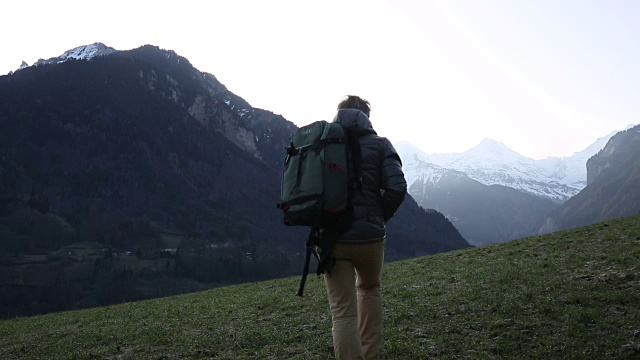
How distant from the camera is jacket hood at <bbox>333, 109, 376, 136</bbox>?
764 cm

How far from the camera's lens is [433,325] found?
12164 millimetres

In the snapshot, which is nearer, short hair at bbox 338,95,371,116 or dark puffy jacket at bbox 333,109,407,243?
dark puffy jacket at bbox 333,109,407,243

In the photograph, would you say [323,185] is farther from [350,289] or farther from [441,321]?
[441,321]

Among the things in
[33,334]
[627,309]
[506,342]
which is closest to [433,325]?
[506,342]

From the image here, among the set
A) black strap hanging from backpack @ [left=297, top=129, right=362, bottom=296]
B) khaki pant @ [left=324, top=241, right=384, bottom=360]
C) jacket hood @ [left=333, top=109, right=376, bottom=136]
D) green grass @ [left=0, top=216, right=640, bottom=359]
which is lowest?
green grass @ [left=0, top=216, right=640, bottom=359]

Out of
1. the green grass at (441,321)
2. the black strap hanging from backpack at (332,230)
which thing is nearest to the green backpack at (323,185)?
the black strap hanging from backpack at (332,230)

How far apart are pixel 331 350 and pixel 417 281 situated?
9.02 metres

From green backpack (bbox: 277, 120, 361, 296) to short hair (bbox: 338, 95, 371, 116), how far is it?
65 centimetres

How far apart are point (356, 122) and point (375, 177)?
33.8 inches

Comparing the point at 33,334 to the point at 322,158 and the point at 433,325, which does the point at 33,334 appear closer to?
the point at 433,325

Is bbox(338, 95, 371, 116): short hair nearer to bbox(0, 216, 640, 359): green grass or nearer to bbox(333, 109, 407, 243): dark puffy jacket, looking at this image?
bbox(333, 109, 407, 243): dark puffy jacket

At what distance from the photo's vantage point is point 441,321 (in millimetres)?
12430

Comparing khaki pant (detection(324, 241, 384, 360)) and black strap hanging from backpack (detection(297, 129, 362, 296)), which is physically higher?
black strap hanging from backpack (detection(297, 129, 362, 296))

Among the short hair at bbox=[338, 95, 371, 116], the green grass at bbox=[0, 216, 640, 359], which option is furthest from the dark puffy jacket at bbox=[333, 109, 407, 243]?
the green grass at bbox=[0, 216, 640, 359]
